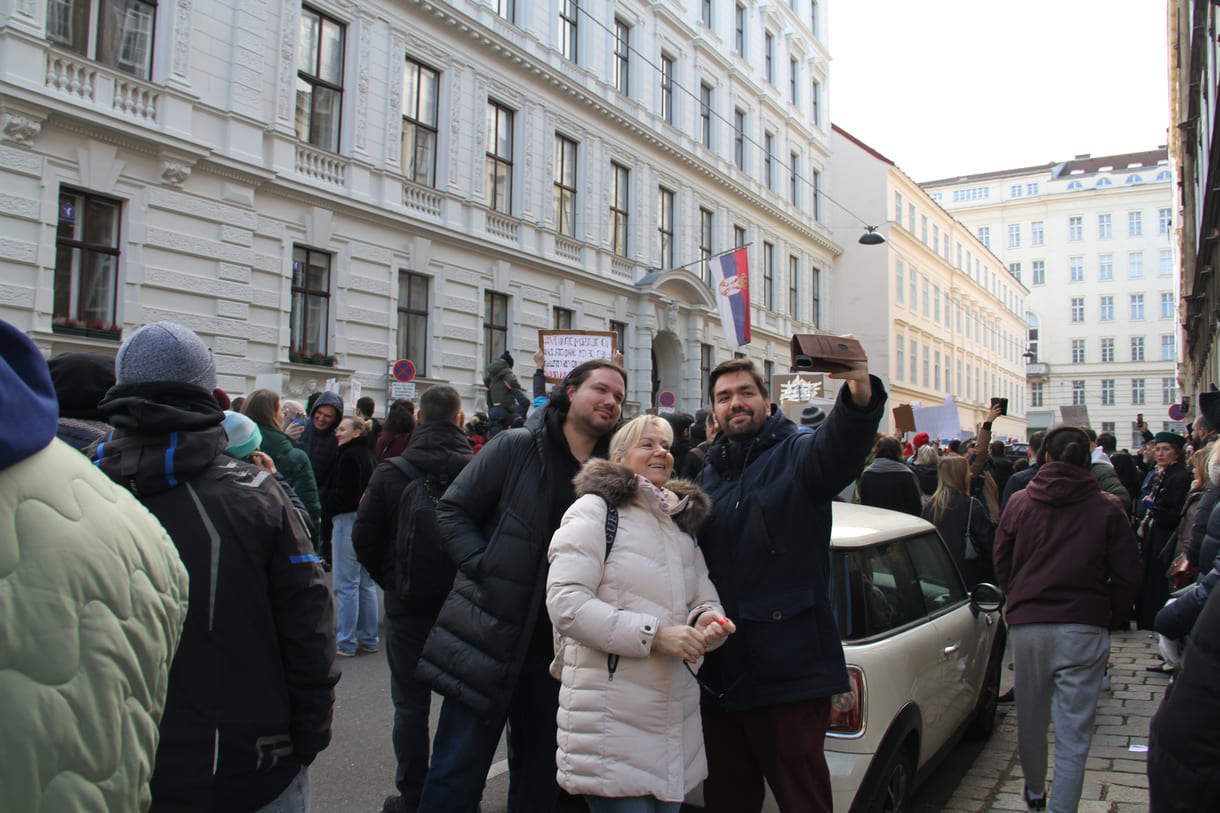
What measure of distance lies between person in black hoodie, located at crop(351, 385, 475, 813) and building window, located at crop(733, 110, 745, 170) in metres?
28.7

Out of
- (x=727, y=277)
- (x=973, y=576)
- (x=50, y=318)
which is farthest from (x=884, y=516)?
(x=727, y=277)

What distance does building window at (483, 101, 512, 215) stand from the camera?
19.7 meters

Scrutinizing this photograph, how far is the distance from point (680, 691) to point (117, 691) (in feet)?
6.06

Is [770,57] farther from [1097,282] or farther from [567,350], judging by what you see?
[1097,282]

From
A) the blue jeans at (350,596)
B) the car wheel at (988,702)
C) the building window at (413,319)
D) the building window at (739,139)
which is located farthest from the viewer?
the building window at (739,139)

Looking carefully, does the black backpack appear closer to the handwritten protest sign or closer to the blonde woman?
the blonde woman

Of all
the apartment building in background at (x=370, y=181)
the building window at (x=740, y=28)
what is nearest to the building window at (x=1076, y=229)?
the building window at (x=740, y=28)

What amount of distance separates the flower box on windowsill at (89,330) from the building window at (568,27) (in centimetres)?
1437

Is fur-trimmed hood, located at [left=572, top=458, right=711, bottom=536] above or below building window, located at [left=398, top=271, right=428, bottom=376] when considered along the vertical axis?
below

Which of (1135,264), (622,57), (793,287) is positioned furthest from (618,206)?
(1135,264)

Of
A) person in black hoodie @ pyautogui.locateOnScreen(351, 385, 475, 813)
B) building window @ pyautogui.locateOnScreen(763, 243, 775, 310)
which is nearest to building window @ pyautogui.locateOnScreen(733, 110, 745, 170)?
building window @ pyautogui.locateOnScreen(763, 243, 775, 310)

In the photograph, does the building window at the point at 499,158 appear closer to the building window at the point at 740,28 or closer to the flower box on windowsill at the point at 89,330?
the flower box on windowsill at the point at 89,330

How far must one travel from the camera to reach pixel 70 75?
1208cm

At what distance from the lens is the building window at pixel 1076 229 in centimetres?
7362
